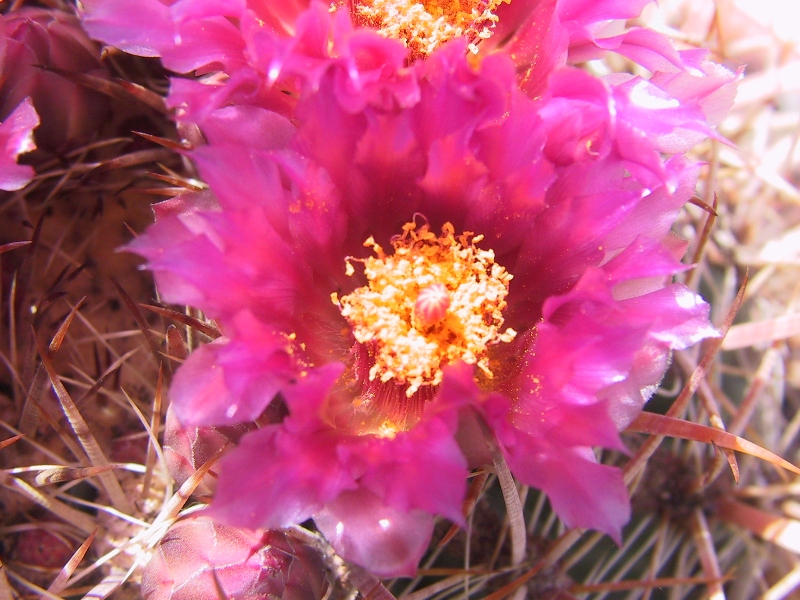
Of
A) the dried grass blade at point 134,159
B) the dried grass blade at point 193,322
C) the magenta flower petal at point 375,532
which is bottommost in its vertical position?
the magenta flower petal at point 375,532

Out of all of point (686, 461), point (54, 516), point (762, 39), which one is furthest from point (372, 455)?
point (762, 39)

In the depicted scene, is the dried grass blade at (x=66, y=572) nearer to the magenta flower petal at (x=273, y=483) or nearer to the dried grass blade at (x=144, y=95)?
the magenta flower petal at (x=273, y=483)

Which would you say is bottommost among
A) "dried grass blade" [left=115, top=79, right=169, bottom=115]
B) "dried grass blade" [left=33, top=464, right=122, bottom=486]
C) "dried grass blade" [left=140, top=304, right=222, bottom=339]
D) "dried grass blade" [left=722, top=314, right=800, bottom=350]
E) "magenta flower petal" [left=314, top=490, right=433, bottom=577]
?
"dried grass blade" [left=722, top=314, right=800, bottom=350]

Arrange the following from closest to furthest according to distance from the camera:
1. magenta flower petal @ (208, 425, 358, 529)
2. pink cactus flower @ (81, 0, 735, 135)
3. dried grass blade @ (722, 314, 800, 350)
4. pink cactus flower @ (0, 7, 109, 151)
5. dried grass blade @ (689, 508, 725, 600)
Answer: magenta flower petal @ (208, 425, 358, 529)
pink cactus flower @ (81, 0, 735, 135)
pink cactus flower @ (0, 7, 109, 151)
dried grass blade @ (689, 508, 725, 600)
dried grass blade @ (722, 314, 800, 350)

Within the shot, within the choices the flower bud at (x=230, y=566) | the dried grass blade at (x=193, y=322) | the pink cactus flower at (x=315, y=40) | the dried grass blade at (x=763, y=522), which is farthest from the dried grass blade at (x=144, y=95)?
the dried grass blade at (x=763, y=522)

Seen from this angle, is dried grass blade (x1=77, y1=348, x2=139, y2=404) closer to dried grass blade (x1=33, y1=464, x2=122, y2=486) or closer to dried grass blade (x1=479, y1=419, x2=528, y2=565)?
dried grass blade (x1=33, y1=464, x2=122, y2=486)

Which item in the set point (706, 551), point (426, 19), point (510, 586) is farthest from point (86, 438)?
point (706, 551)

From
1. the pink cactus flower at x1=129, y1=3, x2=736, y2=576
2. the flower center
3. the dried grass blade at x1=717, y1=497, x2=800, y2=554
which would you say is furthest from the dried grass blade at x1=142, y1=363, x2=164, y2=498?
the dried grass blade at x1=717, y1=497, x2=800, y2=554

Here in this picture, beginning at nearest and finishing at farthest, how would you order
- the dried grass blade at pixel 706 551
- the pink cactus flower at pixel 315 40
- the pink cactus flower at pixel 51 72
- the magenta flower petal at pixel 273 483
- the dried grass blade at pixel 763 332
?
the magenta flower petal at pixel 273 483, the pink cactus flower at pixel 315 40, the pink cactus flower at pixel 51 72, the dried grass blade at pixel 706 551, the dried grass blade at pixel 763 332
